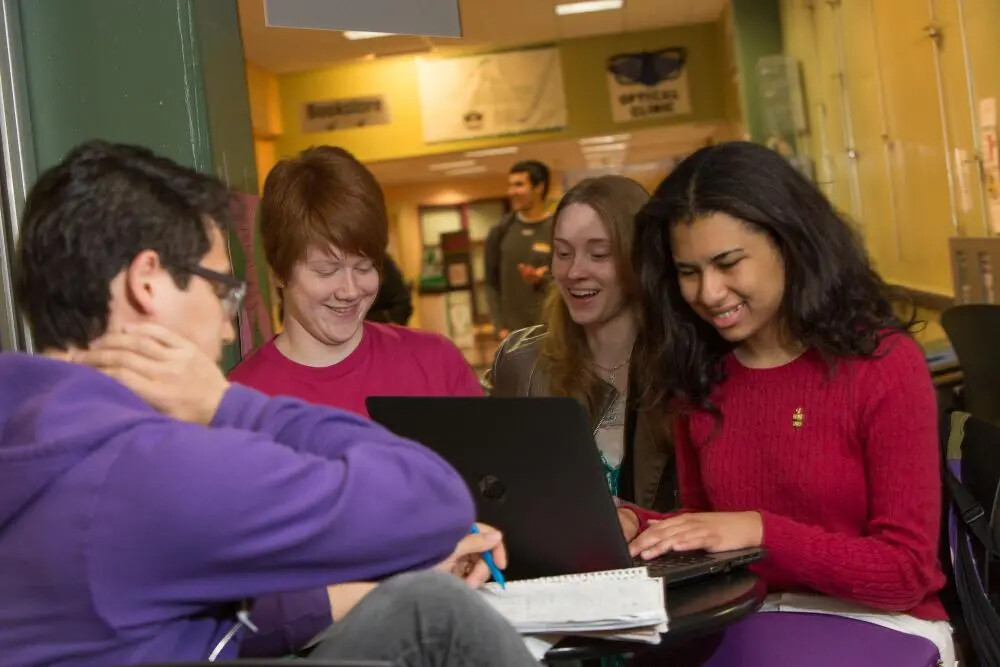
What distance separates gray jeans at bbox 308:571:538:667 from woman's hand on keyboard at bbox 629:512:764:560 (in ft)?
1.80

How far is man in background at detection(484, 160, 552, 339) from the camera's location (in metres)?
6.68

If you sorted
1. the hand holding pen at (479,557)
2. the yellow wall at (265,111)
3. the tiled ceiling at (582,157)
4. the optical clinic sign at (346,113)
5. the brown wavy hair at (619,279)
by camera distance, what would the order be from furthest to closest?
the tiled ceiling at (582,157) → the optical clinic sign at (346,113) → the yellow wall at (265,111) → the brown wavy hair at (619,279) → the hand holding pen at (479,557)

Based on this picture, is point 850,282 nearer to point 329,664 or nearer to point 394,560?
point 394,560

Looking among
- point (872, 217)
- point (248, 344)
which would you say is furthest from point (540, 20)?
point (248, 344)

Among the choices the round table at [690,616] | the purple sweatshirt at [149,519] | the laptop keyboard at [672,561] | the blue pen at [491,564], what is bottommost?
the round table at [690,616]

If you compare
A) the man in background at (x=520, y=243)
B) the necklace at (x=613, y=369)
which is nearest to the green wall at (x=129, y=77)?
the necklace at (x=613, y=369)

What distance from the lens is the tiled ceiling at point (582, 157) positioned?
1173cm

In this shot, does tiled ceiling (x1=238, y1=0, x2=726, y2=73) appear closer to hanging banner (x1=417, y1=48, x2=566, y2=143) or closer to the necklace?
hanging banner (x1=417, y1=48, x2=566, y2=143)

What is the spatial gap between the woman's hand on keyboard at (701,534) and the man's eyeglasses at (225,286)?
0.81 meters

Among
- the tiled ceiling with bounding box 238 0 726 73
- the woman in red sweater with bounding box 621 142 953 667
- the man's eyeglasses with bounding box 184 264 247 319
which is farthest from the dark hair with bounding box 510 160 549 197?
the man's eyeglasses with bounding box 184 264 247 319

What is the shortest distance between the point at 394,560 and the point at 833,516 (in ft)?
3.26

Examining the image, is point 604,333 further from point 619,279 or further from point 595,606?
point 595,606

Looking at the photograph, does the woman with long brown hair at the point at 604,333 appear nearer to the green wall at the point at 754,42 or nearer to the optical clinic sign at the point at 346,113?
the green wall at the point at 754,42

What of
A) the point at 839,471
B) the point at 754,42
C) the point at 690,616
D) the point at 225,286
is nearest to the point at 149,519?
the point at 225,286
